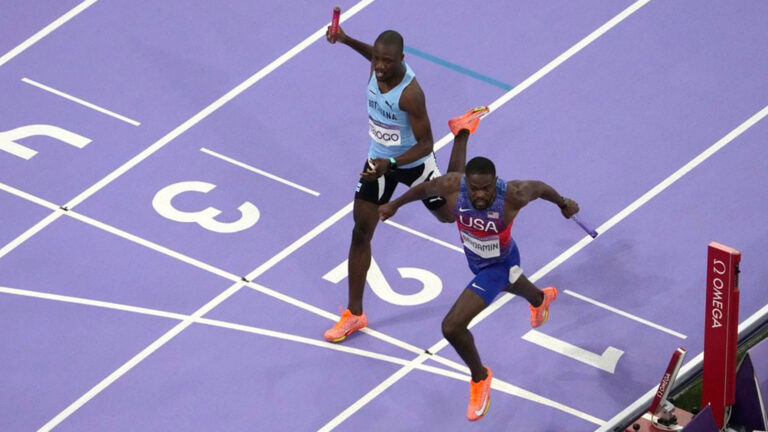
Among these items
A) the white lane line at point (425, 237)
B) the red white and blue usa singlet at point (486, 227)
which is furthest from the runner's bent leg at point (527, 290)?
the white lane line at point (425, 237)

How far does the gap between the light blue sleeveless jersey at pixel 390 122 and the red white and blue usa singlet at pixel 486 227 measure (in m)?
0.84

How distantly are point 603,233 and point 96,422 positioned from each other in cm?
455

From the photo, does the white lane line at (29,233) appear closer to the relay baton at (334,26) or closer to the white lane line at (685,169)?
the relay baton at (334,26)

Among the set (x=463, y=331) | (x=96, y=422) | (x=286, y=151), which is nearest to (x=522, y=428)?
(x=463, y=331)

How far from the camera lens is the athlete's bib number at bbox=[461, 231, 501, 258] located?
1030cm

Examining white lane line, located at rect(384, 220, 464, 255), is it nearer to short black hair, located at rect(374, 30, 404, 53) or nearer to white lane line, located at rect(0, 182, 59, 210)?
short black hair, located at rect(374, 30, 404, 53)

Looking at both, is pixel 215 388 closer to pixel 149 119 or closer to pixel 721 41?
pixel 149 119

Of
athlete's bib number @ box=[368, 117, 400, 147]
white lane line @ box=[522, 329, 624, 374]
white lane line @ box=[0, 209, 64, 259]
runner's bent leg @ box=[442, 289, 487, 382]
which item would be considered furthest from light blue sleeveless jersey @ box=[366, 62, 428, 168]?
white lane line @ box=[0, 209, 64, 259]

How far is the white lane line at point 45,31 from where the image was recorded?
14641 mm

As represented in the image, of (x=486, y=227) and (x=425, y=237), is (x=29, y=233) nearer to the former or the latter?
(x=425, y=237)

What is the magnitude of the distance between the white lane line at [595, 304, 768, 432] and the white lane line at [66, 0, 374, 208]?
197 inches

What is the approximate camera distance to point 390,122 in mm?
10930

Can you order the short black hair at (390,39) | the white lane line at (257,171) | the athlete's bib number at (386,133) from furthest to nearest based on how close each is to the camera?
the white lane line at (257,171)
the athlete's bib number at (386,133)
the short black hair at (390,39)

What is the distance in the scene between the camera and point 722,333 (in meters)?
9.78
